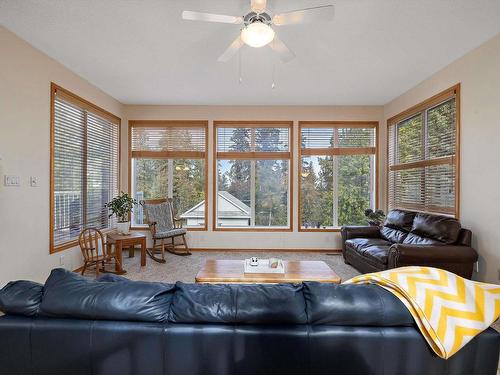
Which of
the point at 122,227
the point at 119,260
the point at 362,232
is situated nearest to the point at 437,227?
the point at 362,232

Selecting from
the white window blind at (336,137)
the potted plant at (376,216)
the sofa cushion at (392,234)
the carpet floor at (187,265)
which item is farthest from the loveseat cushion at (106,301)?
the white window blind at (336,137)

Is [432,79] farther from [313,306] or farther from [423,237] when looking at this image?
[313,306]

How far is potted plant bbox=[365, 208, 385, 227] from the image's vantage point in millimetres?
4641

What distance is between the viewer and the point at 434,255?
9.38ft

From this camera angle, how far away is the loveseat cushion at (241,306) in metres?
1.04

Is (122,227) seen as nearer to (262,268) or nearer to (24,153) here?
(24,153)

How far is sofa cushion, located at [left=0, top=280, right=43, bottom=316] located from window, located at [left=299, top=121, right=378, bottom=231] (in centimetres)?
460

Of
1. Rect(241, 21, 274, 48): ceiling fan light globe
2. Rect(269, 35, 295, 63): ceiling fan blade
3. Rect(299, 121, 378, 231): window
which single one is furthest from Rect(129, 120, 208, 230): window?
Rect(241, 21, 274, 48): ceiling fan light globe

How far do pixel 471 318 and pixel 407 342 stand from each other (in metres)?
0.27

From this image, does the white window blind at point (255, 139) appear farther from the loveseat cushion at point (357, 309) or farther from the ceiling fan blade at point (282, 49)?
the loveseat cushion at point (357, 309)

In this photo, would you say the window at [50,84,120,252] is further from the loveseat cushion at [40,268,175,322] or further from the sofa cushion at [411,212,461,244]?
the sofa cushion at [411,212,461,244]

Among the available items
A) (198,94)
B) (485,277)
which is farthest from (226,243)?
(485,277)

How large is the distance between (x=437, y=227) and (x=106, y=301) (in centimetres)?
364

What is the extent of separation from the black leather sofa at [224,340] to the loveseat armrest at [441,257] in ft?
6.61
